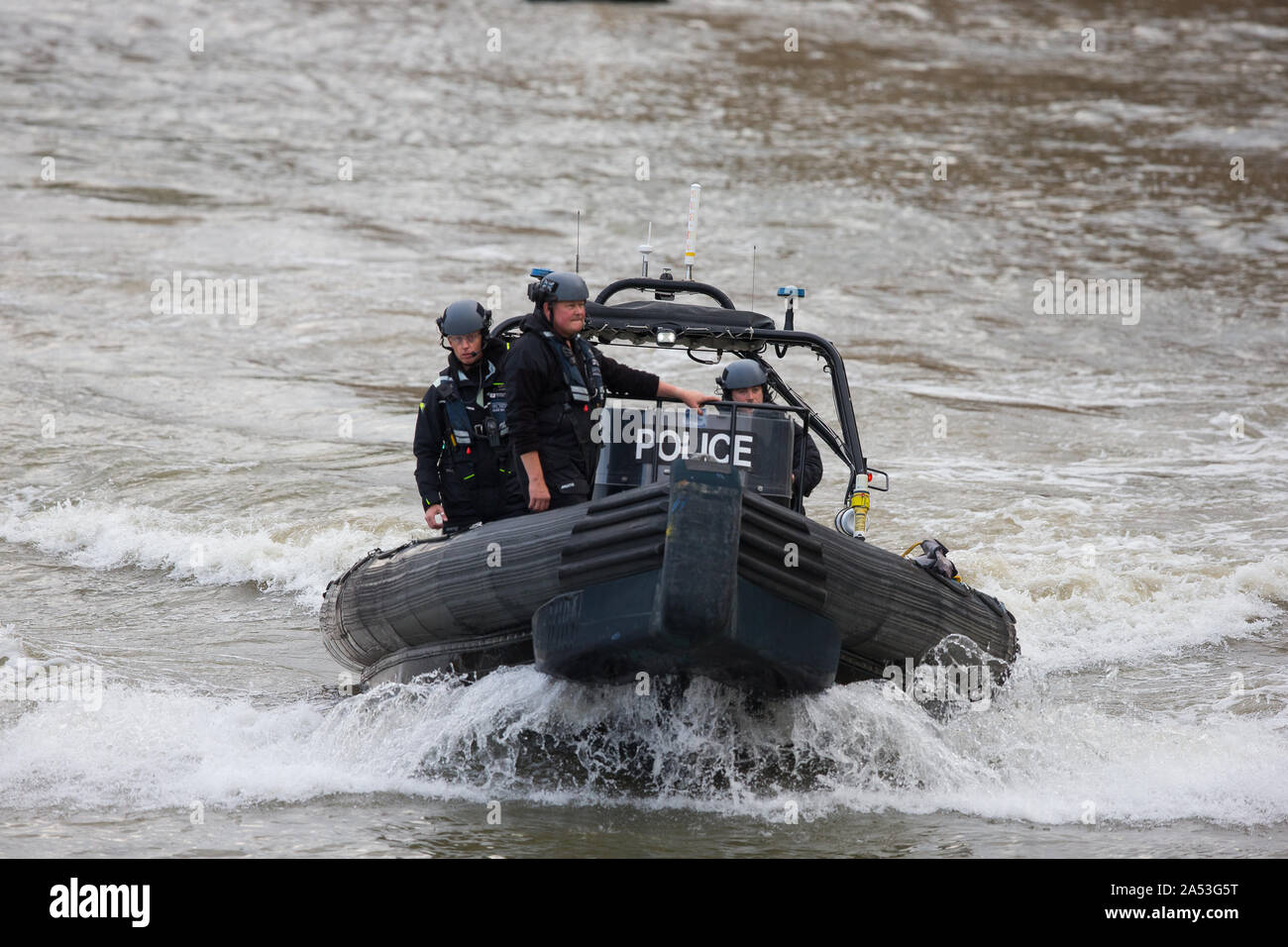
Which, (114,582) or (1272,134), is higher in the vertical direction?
(1272,134)

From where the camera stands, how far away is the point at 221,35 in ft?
101

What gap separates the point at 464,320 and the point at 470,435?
1.54 feet

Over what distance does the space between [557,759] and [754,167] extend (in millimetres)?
19005

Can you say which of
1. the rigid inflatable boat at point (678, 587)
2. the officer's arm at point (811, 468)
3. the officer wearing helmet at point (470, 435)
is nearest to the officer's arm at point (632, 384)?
the rigid inflatable boat at point (678, 587)

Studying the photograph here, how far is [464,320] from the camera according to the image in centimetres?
599

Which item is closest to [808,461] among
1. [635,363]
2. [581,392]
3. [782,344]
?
[782,344]

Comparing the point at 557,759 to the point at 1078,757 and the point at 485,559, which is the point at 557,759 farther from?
the point at 1078,757

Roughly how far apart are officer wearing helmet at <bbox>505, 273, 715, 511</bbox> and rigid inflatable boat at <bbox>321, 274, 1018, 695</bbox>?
173mm

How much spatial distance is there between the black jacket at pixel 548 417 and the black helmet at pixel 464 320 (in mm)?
209

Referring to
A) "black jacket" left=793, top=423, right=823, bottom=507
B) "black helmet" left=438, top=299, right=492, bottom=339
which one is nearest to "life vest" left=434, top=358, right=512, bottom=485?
"black helmet" left=438, top=299, right=492, bottom=339

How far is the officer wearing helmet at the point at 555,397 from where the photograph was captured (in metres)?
5.75

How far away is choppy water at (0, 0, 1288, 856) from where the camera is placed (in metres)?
5.53
